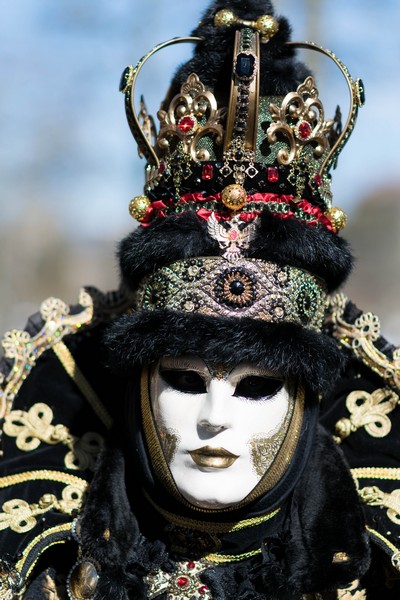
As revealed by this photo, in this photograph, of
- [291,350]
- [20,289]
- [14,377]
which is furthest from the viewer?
[20,289]

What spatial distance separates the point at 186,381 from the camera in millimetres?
2564

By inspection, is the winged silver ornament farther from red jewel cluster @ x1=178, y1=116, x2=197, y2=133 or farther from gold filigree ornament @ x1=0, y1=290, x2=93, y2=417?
gold filigree ornament @ x1=0, y1=290, x2=93, y2=417

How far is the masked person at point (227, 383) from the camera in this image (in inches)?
99.0

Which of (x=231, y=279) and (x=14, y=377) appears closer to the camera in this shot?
(x=231, y=279)

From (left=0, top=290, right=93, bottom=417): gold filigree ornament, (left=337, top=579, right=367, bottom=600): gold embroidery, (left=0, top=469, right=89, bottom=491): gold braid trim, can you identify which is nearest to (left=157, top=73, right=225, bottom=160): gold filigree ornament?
(left=0, top=290, right=93, bottom=417): gold filigree ornament

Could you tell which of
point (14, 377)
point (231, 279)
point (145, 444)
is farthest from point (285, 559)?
point (14, 377)

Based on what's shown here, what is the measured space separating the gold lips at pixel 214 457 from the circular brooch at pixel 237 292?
0.37m

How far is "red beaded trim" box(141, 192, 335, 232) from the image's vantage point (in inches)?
102

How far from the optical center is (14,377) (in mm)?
2934

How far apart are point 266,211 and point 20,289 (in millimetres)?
13353

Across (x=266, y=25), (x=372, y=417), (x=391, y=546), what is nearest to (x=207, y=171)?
(x=266, y=25)

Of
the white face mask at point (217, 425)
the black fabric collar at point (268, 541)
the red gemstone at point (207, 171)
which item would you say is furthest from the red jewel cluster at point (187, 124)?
the black fabric collar at point (268, 541)

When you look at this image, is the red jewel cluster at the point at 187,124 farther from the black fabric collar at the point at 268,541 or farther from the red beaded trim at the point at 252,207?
the black fabric collar at the point at 268,541

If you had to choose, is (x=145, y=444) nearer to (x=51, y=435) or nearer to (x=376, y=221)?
(x=51, y=435)
